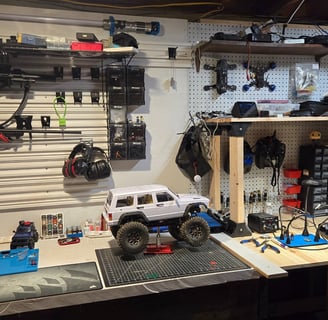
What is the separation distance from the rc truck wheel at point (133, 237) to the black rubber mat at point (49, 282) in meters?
0.16

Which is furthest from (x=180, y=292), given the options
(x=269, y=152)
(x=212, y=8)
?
(x=212, y=8)

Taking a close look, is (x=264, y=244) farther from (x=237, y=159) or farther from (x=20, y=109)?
(x=20, y=109)

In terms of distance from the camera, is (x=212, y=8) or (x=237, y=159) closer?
(x=237, y=159)

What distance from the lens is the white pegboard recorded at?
2221 millimetres

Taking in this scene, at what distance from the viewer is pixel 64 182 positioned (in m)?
2.03

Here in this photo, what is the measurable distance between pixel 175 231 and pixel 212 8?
1.28m

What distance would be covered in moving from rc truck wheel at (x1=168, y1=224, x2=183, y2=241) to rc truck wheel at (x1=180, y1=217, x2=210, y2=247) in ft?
0.22

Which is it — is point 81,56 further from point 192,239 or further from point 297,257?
point 297,257

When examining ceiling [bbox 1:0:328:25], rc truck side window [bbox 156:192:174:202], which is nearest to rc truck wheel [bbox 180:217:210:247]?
rc truck side window [bbox 156:192:174:202]

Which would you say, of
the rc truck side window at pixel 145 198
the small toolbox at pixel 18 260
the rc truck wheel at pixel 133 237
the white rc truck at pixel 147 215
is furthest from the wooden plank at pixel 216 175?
the small toolbox at pixel 18 260

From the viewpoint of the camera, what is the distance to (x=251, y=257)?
5.26ft

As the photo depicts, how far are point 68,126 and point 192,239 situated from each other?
36.0 inches

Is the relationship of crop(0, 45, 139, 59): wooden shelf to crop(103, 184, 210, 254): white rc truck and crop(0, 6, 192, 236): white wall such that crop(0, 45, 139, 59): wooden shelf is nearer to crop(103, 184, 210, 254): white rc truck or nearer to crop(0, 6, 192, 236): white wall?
crop(0, 6, 192, 236): white wall

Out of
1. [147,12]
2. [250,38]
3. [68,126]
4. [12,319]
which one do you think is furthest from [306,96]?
[12,319]
